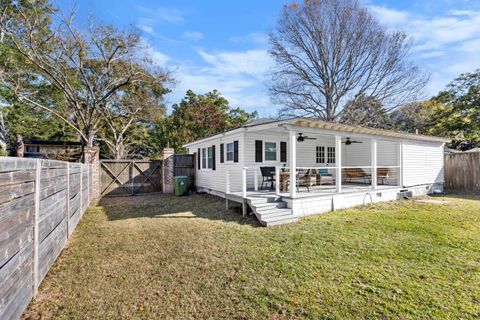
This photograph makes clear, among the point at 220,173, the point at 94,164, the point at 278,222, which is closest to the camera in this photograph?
the point at 278,222

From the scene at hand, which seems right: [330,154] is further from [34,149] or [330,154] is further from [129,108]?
[34,149]

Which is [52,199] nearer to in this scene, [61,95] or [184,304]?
[184,304]

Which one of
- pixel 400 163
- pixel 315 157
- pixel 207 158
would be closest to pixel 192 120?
pixel 207 158

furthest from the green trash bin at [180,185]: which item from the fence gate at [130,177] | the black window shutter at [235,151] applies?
the black window shutter at [235,151]

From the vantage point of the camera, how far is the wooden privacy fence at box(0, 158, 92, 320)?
2.02 metres

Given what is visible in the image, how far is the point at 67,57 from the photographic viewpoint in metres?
14.3

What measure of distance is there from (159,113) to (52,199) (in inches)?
730

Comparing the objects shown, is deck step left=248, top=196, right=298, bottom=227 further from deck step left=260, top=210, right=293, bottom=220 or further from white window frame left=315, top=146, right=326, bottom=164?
white window frame left=315, top=146, right=326, bottom=164

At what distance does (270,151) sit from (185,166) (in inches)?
212

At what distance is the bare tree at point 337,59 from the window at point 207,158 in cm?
1047

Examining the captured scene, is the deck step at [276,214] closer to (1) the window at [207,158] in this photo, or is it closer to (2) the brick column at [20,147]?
(1) the window at [207,158]

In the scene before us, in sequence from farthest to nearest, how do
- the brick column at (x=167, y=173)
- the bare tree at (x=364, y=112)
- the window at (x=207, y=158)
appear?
the bare tree at (x=364, y=112) → the brick column at (x=167, y=173) → the window at (x=207, y=158)

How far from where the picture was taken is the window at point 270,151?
1002 cm

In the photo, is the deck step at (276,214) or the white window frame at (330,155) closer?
the deck step at (276,214)
